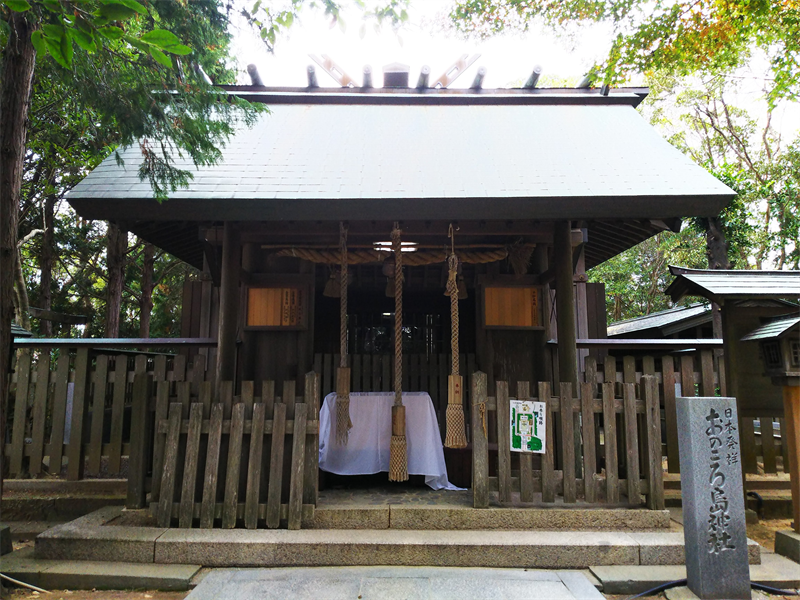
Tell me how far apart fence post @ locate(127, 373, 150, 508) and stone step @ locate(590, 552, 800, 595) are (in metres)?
4.09

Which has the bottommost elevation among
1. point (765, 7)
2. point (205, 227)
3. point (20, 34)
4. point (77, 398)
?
point (77, 398)

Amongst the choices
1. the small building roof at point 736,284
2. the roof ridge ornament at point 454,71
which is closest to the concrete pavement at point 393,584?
the small building roof at point 736,284

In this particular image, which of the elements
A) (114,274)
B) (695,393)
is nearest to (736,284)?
(695,393)

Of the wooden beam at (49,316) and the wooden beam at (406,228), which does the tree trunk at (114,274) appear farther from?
the wooden beam at (406,228)

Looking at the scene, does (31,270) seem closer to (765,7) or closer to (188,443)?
(188,443)

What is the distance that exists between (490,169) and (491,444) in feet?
11.1

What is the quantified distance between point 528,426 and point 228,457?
2.80 metres

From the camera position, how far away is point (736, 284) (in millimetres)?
5230

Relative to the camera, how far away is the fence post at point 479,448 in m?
4.72

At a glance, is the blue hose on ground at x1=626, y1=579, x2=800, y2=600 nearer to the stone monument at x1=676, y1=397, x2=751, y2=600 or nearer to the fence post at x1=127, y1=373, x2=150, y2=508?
the stone monument at x1=676, y1=397, x2=751, y2=600

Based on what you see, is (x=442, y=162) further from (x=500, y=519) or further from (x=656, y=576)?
(x=656, y=576)

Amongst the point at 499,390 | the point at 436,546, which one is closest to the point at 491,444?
the point at 499,390

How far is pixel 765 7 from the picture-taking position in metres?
8.34

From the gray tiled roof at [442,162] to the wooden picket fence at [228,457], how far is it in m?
1.87
